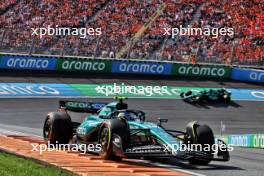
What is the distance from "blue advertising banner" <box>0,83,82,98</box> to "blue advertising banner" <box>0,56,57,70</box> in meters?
2.17

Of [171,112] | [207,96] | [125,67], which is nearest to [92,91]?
[125,67]

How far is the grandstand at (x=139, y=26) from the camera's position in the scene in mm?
33375

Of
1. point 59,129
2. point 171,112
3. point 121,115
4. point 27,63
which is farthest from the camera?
point 27,63

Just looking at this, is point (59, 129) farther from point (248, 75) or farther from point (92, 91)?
point (248, 75)

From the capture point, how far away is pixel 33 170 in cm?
880

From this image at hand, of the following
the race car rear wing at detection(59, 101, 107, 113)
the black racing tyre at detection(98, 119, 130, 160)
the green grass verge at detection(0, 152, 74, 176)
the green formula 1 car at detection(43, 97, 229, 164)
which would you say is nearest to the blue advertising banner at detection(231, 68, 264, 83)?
the race car rear wing at detection(59, 101, 107, 113)

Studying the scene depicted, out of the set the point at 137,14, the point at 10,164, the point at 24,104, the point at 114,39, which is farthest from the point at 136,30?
the point at 10,164

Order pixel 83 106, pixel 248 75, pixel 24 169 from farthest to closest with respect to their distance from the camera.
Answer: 1. pixel 248 75
2. pixel 83 106
3. pixel 24 169

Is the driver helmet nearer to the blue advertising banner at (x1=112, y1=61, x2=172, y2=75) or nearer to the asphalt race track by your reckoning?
the asphalt race track

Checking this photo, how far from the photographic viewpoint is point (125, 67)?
34.5m

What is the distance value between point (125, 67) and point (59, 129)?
20.8 metres

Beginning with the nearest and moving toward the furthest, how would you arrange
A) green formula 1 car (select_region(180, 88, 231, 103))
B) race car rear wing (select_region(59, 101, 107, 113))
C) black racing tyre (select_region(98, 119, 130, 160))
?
black racing tyre (select_region(98, 119, 130, 160))
race car rear wing (select_region(59, 101, 107, 113))
green formula 1 car (select_region(180, 88, 231, 103))

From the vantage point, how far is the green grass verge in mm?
8443

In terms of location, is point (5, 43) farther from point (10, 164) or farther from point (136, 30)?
point (10, 164)
